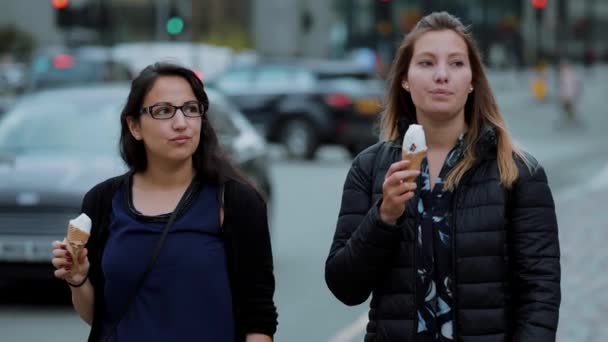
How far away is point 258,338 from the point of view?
12.7ft

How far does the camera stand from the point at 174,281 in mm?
3758

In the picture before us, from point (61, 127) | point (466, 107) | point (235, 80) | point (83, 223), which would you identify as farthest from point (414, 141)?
point (235, 80)

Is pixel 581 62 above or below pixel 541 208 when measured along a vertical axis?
below

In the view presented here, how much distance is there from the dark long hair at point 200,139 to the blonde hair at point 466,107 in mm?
466

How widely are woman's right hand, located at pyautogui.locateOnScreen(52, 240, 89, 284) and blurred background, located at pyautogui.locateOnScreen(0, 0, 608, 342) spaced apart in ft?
2.39

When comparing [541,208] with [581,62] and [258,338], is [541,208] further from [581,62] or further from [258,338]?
[581,62]

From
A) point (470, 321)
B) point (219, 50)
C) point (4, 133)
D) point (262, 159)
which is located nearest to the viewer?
point (470, 321)

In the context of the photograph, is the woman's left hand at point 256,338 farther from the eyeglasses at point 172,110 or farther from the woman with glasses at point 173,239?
the eyeglasses at point 172,110

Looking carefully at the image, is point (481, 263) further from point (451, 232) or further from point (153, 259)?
point (153, 259)

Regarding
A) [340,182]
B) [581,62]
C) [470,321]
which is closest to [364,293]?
[470,321]

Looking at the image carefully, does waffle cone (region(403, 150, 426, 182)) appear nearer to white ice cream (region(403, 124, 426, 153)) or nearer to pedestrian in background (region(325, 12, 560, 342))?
white ice cream (region(403, 124, 426, 153))

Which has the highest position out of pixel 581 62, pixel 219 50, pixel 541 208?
pixel 541 208

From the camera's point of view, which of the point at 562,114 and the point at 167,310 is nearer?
the point at 167,310

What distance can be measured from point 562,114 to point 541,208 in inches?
1391
